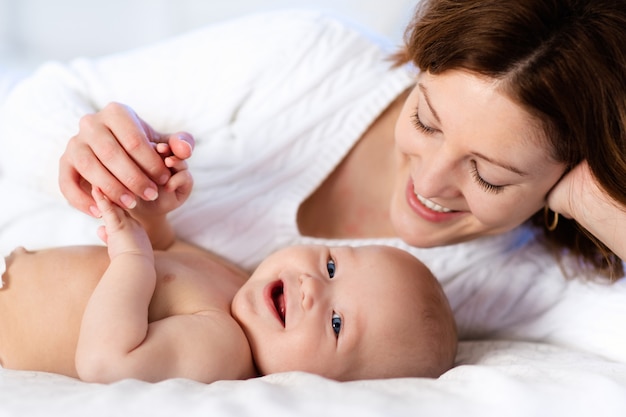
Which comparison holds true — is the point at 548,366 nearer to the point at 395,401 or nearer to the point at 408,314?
the point at 408,314

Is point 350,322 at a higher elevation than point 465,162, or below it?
below

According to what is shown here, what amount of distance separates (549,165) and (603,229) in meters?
0.21

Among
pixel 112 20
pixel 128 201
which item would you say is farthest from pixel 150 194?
pixel 112 20

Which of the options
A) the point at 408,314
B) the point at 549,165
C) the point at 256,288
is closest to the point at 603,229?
the point at 549,165

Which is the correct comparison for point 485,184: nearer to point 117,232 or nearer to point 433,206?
point 433,206

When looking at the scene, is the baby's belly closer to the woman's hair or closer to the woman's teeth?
the woman's teeth

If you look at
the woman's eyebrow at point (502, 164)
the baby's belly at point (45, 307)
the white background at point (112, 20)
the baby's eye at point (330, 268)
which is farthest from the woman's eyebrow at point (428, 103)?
the white background at point (112, 20)

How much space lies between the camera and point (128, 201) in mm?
1372

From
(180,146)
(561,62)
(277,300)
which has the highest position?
(561,62)

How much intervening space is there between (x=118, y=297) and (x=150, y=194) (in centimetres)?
21

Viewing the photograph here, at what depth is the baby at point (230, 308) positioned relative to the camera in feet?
4.28

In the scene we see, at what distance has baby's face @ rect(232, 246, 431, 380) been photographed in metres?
1.39

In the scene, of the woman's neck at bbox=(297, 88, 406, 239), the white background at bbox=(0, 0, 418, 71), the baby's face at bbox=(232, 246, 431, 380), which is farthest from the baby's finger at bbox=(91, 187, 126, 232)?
the white background at bbox=(0, 0, 418, 71)

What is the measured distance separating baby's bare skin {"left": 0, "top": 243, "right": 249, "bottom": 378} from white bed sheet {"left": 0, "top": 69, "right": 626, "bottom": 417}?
119 mm
